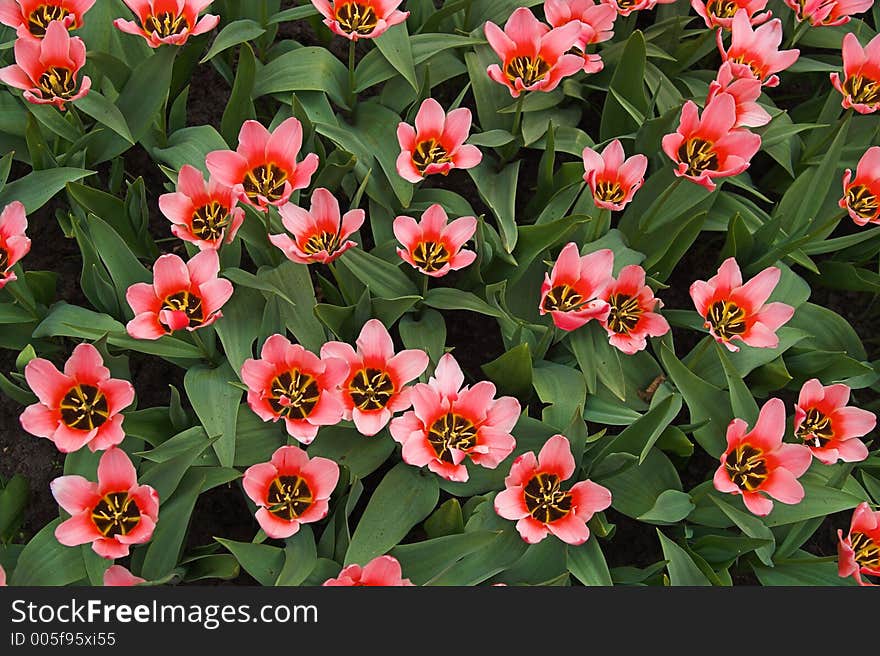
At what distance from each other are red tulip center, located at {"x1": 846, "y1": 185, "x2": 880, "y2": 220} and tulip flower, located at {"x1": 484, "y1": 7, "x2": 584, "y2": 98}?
2.35 feet

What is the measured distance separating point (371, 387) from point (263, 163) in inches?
21.2

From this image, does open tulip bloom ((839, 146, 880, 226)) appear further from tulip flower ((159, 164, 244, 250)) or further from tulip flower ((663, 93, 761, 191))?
tulip flower ((159, 164, 244, 250))

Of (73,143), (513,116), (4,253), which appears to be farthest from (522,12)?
(4,253)

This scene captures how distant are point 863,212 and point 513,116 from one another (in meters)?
0.88

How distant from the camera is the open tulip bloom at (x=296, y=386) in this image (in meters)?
1.74

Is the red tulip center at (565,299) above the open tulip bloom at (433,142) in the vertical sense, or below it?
below

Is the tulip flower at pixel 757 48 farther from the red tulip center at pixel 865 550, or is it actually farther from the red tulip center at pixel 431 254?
the red tulip center at pixel 865 550

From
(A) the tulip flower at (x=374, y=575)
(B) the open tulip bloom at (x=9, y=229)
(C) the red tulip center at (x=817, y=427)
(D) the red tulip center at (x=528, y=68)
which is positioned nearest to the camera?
(A) the tulip flower at (x=374, y=575)

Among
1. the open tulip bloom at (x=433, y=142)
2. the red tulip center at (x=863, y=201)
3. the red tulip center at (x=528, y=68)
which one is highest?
the red tulip center at (x=528, y=68)

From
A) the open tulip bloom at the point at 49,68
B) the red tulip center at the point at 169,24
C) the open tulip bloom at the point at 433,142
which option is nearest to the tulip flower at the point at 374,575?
the open tulip bloom at the point at 433,142

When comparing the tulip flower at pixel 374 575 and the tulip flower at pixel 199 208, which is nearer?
the tulip flower at pixel 374 575

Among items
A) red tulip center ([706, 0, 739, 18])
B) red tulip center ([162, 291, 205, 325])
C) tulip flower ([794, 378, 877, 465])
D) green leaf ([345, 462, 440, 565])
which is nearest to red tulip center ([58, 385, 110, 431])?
red tulip center ([162, 291, 205, 325])

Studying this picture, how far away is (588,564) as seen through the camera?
1.87m

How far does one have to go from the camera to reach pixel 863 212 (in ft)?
7.11
